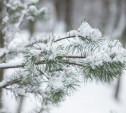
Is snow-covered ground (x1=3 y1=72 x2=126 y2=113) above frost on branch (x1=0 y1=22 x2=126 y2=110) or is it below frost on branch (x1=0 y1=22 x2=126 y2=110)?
below

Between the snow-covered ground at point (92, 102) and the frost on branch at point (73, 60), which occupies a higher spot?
the frost on branch at point (73, 60)

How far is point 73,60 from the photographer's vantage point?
110 centimetres

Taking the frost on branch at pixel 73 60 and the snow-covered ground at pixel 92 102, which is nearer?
the frost on branch at pixel 73 60

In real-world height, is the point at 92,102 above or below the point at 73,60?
below

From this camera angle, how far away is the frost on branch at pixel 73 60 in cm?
100

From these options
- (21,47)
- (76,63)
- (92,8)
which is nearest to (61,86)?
(76,63)

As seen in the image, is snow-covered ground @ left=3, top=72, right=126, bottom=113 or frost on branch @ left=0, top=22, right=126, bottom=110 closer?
frost on branch @ left=0, top=22, right=126, bottom=110

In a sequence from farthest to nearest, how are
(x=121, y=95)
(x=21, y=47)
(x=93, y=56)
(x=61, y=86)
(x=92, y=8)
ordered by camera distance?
(x=92, y=8) < (x=121, y=95) < (x=21, y=47) < (x=61, y=86) < (x=93, y=56)

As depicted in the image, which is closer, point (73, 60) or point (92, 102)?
point (73, 60)

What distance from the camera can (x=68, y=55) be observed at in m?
1.06

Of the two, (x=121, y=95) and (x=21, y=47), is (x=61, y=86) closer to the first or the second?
(x=21, y=47)

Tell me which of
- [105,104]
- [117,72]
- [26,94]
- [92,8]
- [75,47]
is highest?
[92,8]

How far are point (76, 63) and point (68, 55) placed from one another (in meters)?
0.05

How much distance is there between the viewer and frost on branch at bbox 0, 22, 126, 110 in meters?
1.00
